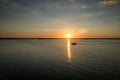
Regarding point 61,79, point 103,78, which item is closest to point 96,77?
point 103,78

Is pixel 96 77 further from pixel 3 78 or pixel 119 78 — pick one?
pixel 3 78

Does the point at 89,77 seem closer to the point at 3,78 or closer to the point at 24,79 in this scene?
the point at 24,79

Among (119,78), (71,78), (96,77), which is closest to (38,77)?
(71,78)

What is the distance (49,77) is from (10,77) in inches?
251

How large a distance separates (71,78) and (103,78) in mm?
5248

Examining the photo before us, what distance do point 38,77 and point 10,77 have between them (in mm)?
4542

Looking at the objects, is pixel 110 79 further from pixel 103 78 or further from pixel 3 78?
pixel 3 78

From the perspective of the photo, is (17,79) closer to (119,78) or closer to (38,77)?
(38,77)

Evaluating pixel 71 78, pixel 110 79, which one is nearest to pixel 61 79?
pixel 71 78

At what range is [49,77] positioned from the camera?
2320cm

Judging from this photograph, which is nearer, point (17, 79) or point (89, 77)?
point (17, 79)

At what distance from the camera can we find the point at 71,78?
22906mm

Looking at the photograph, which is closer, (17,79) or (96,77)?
(17,79)

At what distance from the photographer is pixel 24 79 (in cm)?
2184
